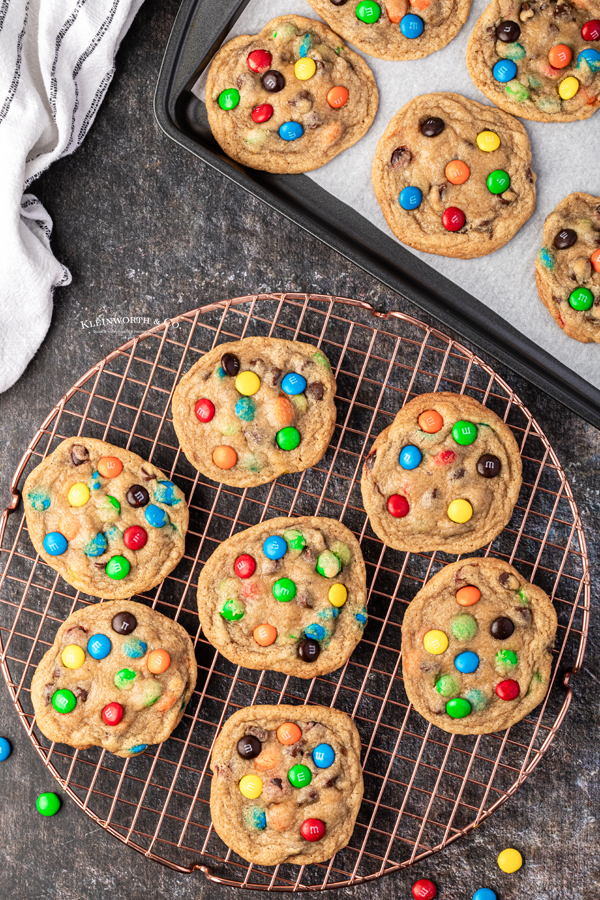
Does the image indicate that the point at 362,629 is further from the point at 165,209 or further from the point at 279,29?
the point at 279,29

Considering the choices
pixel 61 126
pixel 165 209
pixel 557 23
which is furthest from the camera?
pixel 165 209

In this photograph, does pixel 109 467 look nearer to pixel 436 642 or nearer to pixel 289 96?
pixel 436 642

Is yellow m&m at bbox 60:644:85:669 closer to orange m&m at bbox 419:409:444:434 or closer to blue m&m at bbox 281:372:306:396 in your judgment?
blue m&m at bbox 281:372:306:396

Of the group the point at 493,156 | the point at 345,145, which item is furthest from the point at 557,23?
the point at 345,145

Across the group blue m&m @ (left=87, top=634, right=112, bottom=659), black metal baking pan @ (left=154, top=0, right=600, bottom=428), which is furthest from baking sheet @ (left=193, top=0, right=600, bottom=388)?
blue m&m @ (left=87, top=634, right=112, bottom=659)

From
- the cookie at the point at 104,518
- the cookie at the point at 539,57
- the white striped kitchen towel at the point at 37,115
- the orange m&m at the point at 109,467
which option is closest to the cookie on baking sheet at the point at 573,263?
the cookie at the point at 539,57

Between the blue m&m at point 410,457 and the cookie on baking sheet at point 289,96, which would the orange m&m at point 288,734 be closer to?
the blue m&m at point 410,457
